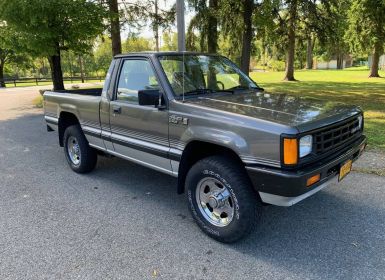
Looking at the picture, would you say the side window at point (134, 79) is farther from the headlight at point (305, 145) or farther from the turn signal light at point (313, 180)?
the turn signal light at point (313, 180)

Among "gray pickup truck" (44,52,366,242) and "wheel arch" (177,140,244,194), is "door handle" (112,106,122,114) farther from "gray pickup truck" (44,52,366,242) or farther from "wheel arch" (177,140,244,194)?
"wheel arch" (177,140,244,194)

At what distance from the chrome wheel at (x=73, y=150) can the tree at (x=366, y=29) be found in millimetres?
23138

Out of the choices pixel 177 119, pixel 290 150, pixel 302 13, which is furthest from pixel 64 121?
pixel 302 13

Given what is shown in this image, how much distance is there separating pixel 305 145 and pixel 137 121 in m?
2.04

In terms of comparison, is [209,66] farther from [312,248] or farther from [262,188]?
[312,248]

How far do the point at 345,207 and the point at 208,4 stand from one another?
12.2 metres

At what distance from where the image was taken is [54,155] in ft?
22.5

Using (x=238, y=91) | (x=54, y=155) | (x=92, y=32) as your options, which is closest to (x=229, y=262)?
(x=238, y=91)

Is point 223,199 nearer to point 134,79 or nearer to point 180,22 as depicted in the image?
point 134,79

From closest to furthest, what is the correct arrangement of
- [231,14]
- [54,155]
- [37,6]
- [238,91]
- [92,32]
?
[238,91] < [54,155] < [37,6] < [92,32] < [231,14]

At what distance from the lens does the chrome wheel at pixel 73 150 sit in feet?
18.7

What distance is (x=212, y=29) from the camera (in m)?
15.5

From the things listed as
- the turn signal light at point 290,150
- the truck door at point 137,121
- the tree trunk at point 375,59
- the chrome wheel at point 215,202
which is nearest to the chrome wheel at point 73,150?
the truck door at point 137,121

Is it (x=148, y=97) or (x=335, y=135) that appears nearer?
(x=335, y=135)
